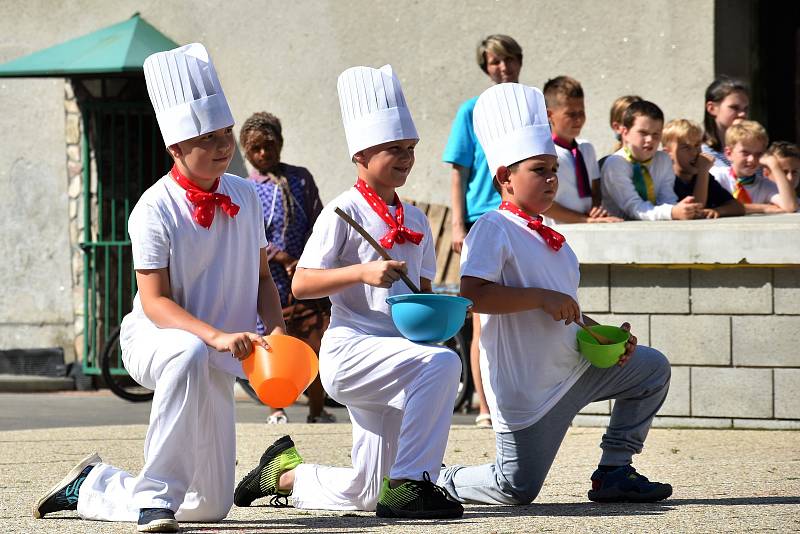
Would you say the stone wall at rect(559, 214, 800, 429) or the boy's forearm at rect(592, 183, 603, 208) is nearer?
the stone wall at rect(559, 214, 800, 429)

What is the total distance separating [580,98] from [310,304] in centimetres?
204

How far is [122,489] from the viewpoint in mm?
5094

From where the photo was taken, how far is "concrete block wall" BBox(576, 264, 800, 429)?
8.00m

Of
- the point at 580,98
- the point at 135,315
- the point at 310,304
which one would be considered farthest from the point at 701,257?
the point at 135,315

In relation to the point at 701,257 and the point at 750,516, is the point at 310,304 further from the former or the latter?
the point at 750,516

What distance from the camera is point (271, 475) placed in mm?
5602

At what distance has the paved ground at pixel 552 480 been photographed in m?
4.92

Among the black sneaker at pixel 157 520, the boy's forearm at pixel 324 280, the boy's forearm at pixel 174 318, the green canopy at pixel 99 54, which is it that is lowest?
the black sneaker at pixel 157 520

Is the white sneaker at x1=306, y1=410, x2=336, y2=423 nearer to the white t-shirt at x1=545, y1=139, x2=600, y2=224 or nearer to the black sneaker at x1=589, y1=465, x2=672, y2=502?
the white t-shirt at x1=545, y1=139, x2=600, y2=224

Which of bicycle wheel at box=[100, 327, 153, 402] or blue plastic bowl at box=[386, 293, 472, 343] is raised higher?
blue plastic bowl at box=[386, 293, 472, 343]

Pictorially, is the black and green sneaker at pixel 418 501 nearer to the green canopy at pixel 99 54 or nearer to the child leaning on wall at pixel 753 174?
the child leaning on wall at pixel 753 174

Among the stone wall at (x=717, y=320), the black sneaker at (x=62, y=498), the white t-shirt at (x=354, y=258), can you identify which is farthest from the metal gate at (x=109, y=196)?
the white t-shirt at (x=354, y=258)

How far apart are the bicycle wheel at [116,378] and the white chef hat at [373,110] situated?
6.25m

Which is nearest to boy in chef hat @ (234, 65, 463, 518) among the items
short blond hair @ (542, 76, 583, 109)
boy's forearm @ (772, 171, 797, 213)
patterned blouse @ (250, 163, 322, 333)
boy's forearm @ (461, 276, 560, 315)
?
boy's forearm @ (461, 276, 560, 315)
